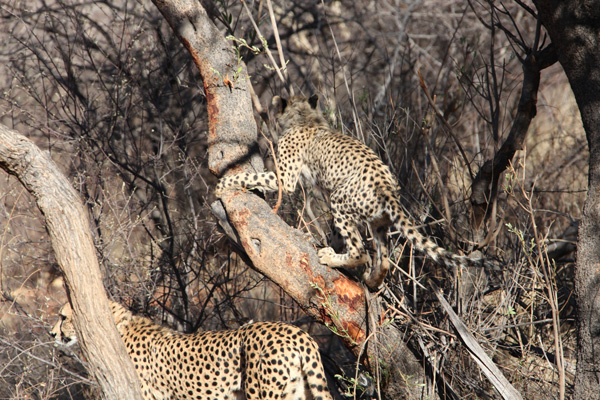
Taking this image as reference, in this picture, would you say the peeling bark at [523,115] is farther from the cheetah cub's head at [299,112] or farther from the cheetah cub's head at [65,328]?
the cheetah cub's head at [65,328]

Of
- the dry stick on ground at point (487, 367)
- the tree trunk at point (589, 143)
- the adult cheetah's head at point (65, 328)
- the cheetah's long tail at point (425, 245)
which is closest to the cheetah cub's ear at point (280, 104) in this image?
the cheetah's long tail at point (425, 245)

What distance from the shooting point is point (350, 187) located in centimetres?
447

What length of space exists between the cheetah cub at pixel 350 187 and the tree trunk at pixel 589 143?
73cm

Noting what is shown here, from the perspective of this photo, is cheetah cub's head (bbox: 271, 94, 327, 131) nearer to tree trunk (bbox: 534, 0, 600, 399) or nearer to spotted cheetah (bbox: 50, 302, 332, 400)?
spotted cheetah (bbox: 50, 302, 332, 400)

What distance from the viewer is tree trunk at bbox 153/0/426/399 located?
3.98 metres

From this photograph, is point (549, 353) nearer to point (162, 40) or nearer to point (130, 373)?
point (130, 373)

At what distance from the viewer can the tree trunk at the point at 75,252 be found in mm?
3191

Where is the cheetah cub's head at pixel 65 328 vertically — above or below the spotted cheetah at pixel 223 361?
above

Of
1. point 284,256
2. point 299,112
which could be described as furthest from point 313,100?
point 284,256

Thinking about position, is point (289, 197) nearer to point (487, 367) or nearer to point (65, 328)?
point (65, 328)

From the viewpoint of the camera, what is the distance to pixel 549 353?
4.56 meters

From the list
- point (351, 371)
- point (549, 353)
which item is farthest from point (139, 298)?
point (549, 353)

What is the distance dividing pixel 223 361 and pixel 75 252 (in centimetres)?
157

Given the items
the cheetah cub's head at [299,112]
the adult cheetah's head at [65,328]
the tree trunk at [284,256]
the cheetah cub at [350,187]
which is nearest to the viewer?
the tree trunk at [284,256]
